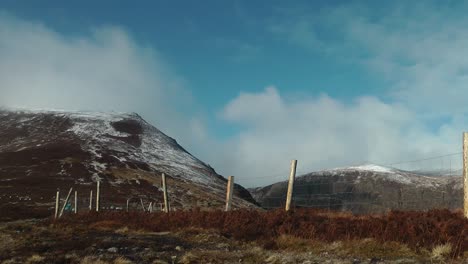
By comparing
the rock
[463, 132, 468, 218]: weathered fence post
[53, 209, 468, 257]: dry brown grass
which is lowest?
the rock

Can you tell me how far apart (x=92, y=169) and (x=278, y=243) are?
12391 cm

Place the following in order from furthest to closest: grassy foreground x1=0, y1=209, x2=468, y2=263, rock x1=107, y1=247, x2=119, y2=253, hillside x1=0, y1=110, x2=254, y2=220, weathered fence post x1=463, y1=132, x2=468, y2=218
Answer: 1. hillside x1=0, y1=110, x2=254, y2=220
2. weathered fence post x1=463, y1=132, x2=468, y2=218
3. rock x1=107, y1=247, x2=119, y2=253
4. grassy foreground x1=0, y1=209, x2=468, y2=263

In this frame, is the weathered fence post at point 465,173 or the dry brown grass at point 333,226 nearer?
the dry brown grass at point 333,226

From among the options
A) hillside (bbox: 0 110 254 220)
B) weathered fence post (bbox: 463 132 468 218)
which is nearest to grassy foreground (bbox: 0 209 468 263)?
weathered fence post (bbox: 463 132 468 218)

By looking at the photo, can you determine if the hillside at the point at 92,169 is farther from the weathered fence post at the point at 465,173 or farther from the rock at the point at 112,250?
the weathered fence post at the point at 465,173

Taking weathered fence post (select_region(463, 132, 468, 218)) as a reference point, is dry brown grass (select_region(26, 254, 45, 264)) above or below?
below

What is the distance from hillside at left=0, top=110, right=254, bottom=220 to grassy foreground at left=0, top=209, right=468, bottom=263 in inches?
2262

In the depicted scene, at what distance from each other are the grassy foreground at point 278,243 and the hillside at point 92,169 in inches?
2262

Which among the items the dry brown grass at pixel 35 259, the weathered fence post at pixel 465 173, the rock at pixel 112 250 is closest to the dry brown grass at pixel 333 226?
the weathered fence post at pixel 465 173

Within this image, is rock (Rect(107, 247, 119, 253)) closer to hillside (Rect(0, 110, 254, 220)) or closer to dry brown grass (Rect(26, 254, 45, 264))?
dry brown grass (Rect(26, 254, 45, 264))

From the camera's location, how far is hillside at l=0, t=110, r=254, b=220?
95.7 meters

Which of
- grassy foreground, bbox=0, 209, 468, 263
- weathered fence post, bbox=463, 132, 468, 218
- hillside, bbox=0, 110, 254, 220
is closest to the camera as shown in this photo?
grassy foreground, bbox=0, 209, 468, 263

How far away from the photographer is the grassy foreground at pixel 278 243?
10.7m

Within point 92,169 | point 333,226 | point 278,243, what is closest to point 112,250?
point 278,243
